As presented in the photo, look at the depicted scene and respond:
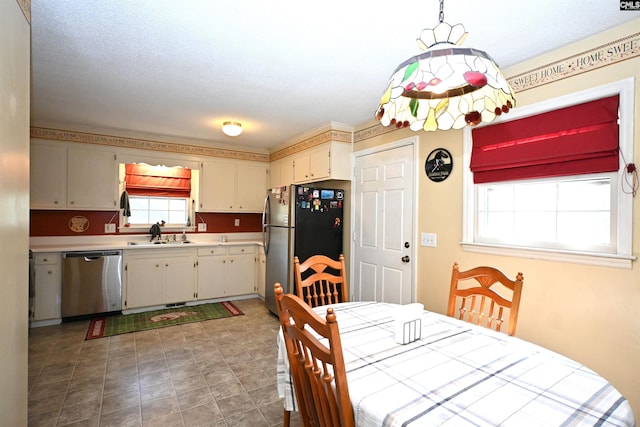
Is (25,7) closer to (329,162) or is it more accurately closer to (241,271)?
(329,162)

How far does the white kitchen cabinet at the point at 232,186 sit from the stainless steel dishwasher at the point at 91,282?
4.43ft

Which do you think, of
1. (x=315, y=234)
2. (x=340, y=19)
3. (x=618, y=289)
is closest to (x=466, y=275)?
(x=618, y=289)

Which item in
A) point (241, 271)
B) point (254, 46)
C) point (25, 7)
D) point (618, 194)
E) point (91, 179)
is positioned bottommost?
point (241, 271)

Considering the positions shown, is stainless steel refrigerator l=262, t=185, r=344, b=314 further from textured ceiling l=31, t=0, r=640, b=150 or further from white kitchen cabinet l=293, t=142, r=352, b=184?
textured ceiling l=31, t=0, r=640, b=150

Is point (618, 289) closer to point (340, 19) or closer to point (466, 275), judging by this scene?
point (466, 275)

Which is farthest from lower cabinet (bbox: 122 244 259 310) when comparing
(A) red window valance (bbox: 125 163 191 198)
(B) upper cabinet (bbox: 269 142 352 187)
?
(B) upper cabinet (bbox: 269 142 352 187)

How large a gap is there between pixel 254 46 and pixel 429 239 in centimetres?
210

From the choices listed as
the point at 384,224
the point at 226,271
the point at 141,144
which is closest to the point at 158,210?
the point at 141,144

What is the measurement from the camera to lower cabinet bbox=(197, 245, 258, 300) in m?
4.39

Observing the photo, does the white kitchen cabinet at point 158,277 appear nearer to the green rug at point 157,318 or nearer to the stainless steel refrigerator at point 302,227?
the green rug at point 157,318

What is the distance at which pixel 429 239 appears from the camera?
2795 mm

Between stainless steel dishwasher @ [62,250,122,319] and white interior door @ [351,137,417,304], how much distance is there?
292 cm

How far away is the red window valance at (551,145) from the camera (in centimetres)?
177

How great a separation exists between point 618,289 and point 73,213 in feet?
17.7
